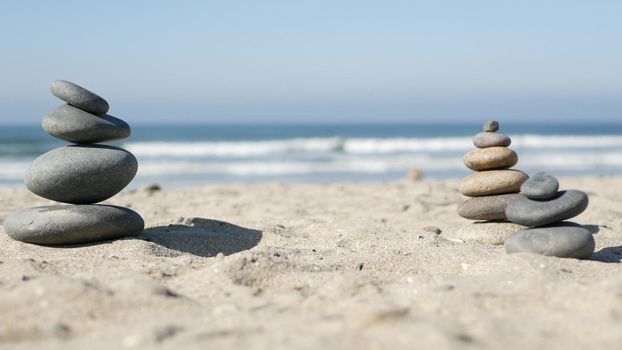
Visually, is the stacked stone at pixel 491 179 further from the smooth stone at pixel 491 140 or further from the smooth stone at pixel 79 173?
the smooth stone at pixel 79 173

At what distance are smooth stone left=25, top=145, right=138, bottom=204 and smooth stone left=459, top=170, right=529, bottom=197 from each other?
129 inches

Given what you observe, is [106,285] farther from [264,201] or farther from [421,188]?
[421,188]

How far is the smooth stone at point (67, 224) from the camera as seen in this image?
5699mm

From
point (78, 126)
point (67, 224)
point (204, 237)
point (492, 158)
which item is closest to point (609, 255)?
point (492, 158)

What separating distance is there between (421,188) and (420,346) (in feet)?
28.0

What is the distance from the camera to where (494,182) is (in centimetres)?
626

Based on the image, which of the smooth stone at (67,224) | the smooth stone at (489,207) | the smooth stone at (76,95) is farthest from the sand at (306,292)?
the smooth stone at (76,95)

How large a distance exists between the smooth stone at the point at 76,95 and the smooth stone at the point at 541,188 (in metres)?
3.86

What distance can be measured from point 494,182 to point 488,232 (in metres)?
0.48

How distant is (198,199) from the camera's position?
9805mm

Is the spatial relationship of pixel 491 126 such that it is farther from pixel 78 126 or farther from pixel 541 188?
pixel 78 126

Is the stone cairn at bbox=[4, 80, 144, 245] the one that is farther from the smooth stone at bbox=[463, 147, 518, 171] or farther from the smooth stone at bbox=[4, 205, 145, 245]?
the smooth stone at bbox=[463, 147, 518, 171]

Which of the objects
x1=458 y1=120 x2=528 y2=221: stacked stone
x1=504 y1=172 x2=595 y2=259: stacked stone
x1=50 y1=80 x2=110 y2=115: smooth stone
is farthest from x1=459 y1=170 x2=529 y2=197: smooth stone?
x1=50 y1=80 x2=110 y2=115: smooth stone

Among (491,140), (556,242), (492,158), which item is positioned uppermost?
(491,140)
